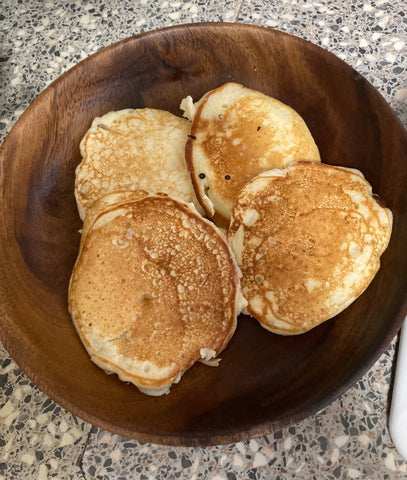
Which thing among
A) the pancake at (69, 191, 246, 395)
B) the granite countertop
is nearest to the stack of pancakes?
the pancake at (69, 191, 246, 395)

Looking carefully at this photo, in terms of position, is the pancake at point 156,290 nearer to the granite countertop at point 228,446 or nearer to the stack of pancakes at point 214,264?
the stack of pancakes at point 214,264

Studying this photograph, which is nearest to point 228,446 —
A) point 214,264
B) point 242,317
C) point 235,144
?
point 242,317

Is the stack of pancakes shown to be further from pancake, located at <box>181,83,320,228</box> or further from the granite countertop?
the granite countertop

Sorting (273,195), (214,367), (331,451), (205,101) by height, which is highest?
(205,101)

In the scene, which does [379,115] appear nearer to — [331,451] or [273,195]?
[273,195]

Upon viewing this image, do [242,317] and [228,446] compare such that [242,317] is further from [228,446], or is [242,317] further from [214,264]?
[228,446]

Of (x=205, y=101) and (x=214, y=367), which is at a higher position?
(x=205, y=101)


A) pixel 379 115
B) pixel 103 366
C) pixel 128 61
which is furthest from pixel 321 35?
pixel 103 366
